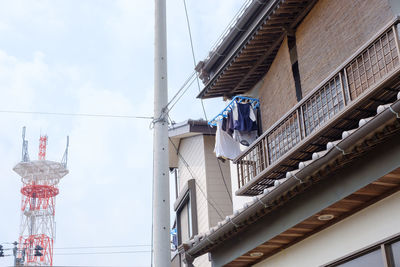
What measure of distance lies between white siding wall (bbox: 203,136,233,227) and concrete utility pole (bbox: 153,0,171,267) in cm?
742

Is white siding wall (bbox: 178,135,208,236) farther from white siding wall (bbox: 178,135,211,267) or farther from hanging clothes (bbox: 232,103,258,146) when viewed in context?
hanging clothes (bbox: 232,103,258,146)

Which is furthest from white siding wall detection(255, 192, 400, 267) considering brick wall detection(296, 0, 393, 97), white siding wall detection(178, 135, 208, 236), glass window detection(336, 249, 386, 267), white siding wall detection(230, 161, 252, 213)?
white siding wall detection(178, 135, 208, 236)

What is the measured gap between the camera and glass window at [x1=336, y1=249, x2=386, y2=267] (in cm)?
861

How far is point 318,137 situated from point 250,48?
4558 millimetres

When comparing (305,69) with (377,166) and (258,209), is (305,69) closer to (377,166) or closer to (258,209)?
(258,209)

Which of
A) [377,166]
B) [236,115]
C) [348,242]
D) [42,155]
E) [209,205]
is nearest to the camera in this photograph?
[377,166]

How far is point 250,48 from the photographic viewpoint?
14.3 m

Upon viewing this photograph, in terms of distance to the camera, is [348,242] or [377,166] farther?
[348,242]

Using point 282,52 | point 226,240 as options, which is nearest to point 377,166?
point 226,240

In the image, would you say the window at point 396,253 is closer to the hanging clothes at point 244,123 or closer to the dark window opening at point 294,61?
the dark window opening at point 294,61

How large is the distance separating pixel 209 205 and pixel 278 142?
23.3 ft

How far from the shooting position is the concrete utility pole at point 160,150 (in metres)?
10.8

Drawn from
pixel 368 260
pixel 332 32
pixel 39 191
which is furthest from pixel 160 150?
pixel 39 191

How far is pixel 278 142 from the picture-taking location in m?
12.4
